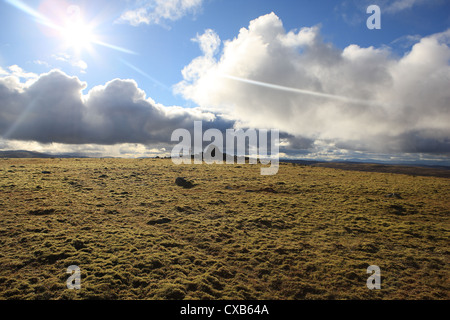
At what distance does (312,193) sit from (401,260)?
710 inches

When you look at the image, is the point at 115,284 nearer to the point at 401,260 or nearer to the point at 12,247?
the point at 12,247

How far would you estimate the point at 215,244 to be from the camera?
15.8 meters

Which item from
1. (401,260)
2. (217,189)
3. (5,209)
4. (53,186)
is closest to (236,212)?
(217,189)

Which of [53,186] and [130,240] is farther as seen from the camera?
[53,186]

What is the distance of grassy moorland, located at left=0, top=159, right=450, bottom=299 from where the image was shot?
1080 centimetres

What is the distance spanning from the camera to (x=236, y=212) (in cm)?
2311

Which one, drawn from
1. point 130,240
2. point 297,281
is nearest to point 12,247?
point 130,240

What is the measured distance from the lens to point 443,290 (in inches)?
439

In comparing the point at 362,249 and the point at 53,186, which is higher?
the point at 53,186

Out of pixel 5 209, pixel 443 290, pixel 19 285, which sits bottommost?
pixel 443 290

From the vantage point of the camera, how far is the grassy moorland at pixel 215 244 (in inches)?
425

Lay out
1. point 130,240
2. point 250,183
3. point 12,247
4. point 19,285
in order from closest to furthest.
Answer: point 19,285 < point 12,247 < point 130,240 < point 250,183
